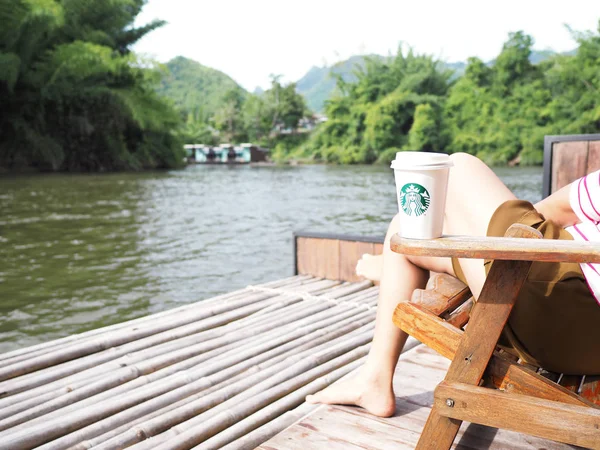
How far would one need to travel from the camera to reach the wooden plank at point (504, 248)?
0.81 metres

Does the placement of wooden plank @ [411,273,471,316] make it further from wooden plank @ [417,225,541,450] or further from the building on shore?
the building on shore

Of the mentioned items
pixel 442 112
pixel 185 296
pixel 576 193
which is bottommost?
pixel 185 296

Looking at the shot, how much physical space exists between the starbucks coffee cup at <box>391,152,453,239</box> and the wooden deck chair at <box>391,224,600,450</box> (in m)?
0.03

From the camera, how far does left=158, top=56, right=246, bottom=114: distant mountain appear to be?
79812 millimetres

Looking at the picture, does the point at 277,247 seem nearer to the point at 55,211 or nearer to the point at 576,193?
the point at 55,211

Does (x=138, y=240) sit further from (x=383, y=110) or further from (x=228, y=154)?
(x=228, y=154)

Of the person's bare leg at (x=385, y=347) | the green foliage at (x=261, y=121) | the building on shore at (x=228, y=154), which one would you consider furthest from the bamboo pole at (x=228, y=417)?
the green foliage at (x=261, y=121)

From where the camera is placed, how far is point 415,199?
0.88 meters

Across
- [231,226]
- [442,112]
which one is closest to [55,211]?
[231,226]

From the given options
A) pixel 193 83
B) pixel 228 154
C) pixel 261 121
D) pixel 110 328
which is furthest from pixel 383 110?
pixel 193 83

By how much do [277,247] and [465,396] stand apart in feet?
24.2

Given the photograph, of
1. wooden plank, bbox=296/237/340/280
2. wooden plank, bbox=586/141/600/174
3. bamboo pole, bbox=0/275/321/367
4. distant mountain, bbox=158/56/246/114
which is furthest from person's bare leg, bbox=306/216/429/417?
distant mountain, bbox=158/56/246/114

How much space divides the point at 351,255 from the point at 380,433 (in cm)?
222

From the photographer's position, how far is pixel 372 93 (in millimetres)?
36844
